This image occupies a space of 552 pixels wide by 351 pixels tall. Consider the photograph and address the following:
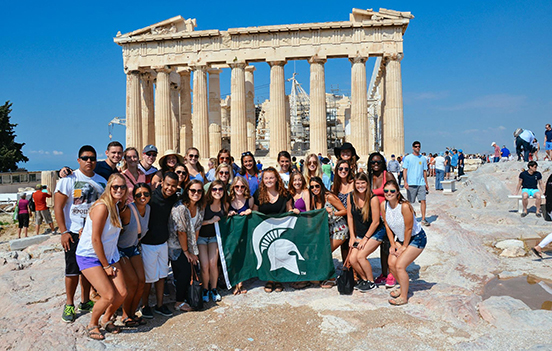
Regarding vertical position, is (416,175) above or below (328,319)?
above

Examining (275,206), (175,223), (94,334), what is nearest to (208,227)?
(175,223)

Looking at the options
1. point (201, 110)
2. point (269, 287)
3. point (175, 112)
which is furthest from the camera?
point (175, 112)

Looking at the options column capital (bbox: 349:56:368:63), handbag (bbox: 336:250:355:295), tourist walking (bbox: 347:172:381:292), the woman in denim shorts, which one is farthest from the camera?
column capital (bbox: 349:56:368:63)

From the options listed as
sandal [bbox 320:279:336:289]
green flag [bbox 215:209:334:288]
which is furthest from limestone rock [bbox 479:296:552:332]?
green flag [bbox 215:209:334:288]

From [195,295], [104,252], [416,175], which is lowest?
[195,295]

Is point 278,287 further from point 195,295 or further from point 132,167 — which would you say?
point 132,167

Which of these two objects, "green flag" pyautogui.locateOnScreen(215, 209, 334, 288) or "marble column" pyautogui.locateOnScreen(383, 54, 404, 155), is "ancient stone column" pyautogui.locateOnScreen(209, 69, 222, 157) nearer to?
"marble column" pyautogui.locateOnScreen(383, 54, 404, 155)

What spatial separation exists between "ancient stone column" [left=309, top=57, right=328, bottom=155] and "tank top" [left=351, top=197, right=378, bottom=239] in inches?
803

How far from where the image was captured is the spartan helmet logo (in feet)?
23.0

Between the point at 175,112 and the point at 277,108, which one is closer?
→ the point at 277,108

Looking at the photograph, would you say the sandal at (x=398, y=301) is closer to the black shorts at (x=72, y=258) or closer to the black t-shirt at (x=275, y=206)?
the black t-shirt at (x=275, y=206)

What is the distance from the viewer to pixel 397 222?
613cm

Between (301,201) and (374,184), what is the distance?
1525 mm

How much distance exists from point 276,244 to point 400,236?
2174 millimetres
